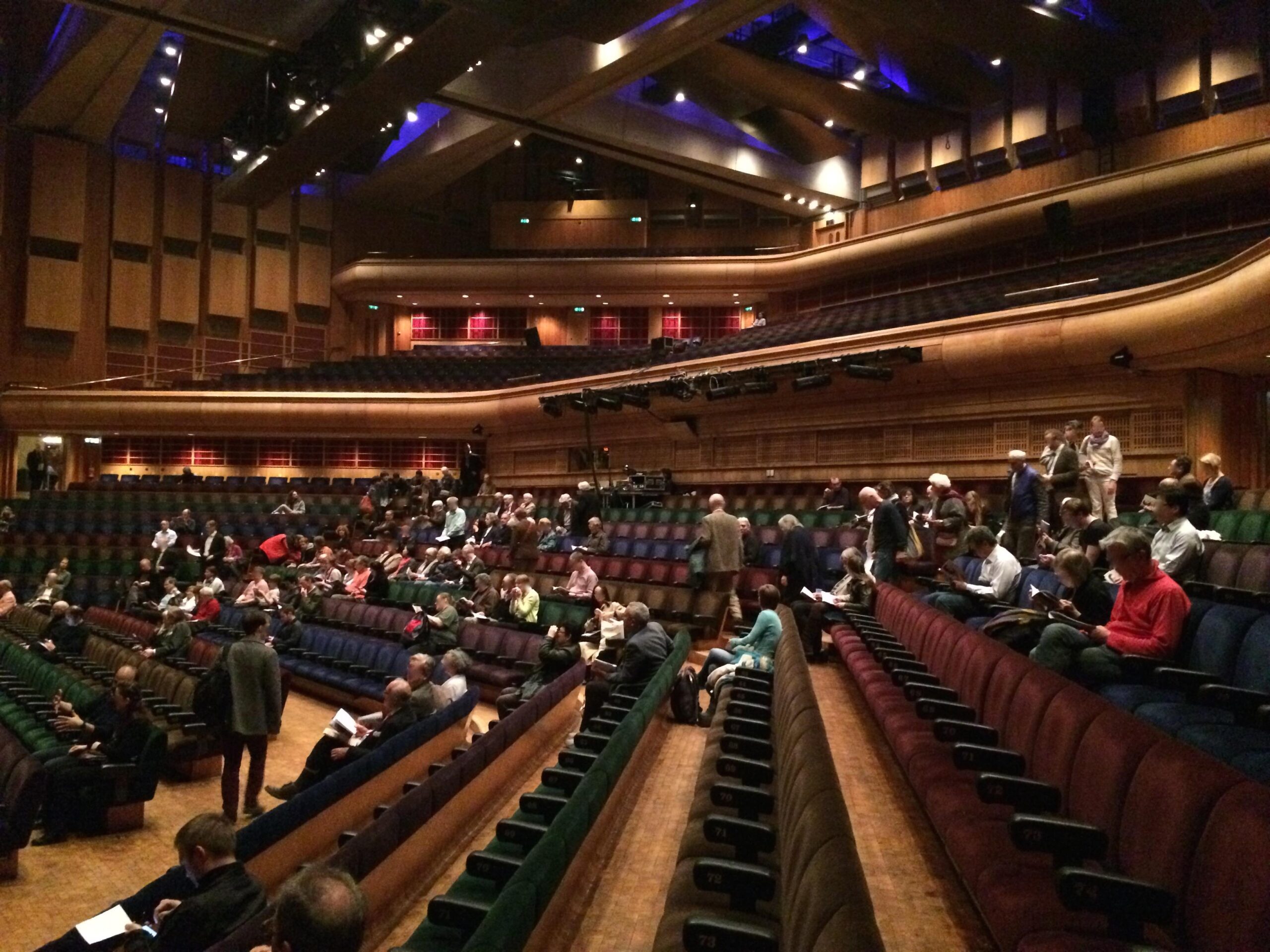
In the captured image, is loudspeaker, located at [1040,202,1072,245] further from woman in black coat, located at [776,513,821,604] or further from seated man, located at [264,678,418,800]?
seated man, located at [264,678,418,800]

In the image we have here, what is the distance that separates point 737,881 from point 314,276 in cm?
1508

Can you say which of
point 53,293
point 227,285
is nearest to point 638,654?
point 53,293

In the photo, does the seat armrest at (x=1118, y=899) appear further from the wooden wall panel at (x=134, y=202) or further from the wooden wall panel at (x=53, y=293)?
the wooden wall panel at (x=134, y=202)

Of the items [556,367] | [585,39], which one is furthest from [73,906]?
[556,367]

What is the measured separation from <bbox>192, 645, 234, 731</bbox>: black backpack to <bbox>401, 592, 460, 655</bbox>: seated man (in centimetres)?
161

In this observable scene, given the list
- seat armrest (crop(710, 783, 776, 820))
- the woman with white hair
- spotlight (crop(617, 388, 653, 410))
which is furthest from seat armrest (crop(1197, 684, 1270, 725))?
spotlight (crop(617, 388, 653, 410))

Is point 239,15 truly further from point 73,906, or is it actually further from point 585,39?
point 73,906

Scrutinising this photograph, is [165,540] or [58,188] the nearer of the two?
[165,540]

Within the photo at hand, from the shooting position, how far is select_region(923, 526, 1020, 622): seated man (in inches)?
132

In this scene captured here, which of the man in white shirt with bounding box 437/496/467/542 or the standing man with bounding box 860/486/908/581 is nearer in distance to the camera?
the standing man with bounding box 860/486/908/581

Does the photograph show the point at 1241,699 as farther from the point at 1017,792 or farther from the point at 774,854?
the point at 774,854

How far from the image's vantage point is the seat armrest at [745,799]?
164 cm

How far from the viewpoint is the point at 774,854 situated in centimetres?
165

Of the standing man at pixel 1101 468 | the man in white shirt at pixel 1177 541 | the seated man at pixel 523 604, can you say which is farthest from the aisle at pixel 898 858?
the seated man at pixel 523 604
